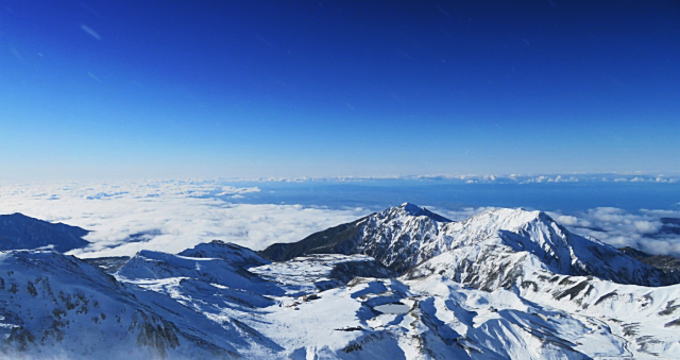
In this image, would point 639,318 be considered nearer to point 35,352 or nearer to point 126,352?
point 126,352

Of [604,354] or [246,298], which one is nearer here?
[604,354]

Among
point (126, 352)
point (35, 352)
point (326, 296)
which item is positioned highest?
point (35, 352)

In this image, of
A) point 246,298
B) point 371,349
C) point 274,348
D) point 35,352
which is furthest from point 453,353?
point 35,352

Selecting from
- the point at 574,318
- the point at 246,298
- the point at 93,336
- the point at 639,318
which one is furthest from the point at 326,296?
the point at 639,318

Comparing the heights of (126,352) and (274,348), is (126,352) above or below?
above

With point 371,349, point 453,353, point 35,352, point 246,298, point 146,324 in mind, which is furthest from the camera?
point 246,298

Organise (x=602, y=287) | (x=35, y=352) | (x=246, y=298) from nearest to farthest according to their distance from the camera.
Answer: (x=35, y=352), (x=246, y=298), (x=602, y=287)

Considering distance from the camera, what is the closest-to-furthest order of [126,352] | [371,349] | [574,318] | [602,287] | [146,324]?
[126,352] → [146,324] → [371,349] → [574,318] → [602,287]

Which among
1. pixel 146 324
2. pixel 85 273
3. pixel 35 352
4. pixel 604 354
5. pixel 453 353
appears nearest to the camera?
pixel 35 352

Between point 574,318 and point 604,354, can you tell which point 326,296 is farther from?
point 574,318
